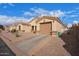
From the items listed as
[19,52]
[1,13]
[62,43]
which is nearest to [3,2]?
[1,13]

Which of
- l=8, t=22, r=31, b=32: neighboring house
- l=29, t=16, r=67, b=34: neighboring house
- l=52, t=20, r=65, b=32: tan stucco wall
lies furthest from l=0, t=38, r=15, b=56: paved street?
l=52, t=20, r=65, b=32: tan stucco wall

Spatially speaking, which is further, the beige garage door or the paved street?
the beige garage door

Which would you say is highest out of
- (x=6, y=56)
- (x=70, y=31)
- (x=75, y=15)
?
(x=75, y=15)

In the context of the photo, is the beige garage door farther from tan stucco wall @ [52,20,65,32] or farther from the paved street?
the paved street

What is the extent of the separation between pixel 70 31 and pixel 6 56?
0.81m

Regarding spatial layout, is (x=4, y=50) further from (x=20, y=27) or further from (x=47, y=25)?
(x=47, y=25)

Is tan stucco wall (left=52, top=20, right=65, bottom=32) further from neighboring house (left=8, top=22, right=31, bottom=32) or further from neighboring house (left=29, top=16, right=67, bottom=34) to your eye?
neighboring house (left=8, top=22, right=31, bottom=32)

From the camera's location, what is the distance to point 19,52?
2932mm

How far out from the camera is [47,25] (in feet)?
9.99

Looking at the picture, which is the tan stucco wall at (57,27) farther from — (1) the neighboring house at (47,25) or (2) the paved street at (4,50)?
(2) the paved street at (4,50)

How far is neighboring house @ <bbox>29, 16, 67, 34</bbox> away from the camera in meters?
3.01

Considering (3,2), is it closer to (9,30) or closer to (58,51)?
(9,30)

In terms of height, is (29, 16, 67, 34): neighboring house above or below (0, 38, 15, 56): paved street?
above

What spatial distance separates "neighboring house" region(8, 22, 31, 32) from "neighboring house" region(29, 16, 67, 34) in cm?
5
